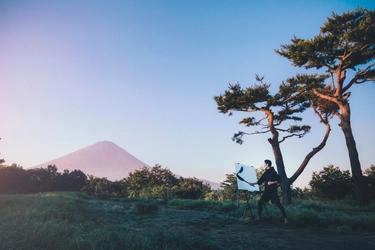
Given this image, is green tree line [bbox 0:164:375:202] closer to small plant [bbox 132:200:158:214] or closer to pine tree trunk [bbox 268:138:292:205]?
pine tree trunk [bbox 268:138:292:205]

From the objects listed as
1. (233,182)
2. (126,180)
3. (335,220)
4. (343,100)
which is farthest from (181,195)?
(335,220)

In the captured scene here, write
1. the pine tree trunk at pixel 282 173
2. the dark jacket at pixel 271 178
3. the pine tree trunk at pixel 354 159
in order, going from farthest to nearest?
the pine tree trunk at pixel 282 173 → the pine tree trunk at pixel 354 159 → the dark jacket at pixel 271 178

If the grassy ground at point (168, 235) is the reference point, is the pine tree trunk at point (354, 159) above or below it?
above

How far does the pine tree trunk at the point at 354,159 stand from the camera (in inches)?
397

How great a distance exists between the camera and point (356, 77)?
11.7 m

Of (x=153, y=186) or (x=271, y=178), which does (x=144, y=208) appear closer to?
(x=271, y=178)

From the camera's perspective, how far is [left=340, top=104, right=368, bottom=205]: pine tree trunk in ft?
33.0

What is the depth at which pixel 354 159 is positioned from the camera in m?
10.5

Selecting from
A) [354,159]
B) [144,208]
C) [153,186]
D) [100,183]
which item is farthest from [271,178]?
[100,183]

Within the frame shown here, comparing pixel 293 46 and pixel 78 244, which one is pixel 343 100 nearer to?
pixel 293 46

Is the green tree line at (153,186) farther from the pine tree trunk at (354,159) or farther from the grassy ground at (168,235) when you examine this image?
the grassy ground at (168,235)

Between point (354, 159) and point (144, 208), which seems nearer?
point (144, 208)

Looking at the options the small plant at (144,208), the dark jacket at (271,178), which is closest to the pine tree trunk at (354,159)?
the dark jacket at (271,178)

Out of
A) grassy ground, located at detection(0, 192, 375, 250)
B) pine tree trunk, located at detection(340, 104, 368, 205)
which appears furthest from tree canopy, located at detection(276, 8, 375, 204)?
grassy ground, located at detection(0, 192, 375, 250)
